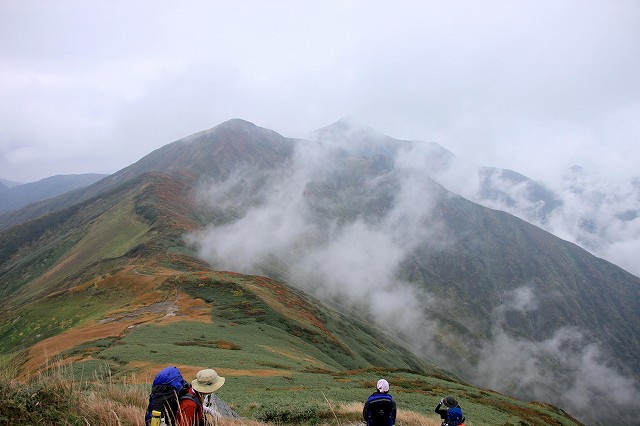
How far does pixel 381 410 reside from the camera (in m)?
10.0

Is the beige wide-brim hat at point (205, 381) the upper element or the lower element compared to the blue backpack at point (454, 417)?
upper

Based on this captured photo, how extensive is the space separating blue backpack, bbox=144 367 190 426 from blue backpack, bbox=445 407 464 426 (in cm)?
832

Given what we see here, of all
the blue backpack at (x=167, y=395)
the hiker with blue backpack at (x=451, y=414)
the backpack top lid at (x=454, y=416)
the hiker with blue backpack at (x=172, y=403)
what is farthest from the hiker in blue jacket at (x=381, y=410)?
the blue backpack at (x=167, y=395)

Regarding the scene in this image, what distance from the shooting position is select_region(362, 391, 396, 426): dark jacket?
10.0 m

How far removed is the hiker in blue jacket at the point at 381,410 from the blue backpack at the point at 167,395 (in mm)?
5182

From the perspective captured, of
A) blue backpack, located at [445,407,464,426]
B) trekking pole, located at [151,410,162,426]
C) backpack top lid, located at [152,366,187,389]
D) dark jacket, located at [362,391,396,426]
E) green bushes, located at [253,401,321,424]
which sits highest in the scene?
backpack top lid, located at [152,366,187,389]

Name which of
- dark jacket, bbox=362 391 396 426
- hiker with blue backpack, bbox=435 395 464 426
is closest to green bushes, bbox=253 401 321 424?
hiker with blue backpack, bbox=435 395 464 426

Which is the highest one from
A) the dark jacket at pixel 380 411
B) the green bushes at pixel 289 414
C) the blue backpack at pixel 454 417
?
the dark jacket at pixel 380 411

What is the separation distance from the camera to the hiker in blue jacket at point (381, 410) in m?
10.0

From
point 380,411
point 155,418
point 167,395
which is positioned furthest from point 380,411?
point 155,418

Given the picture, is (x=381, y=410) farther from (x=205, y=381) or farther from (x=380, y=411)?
(x=205, y=381)

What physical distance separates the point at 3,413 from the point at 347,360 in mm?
54896

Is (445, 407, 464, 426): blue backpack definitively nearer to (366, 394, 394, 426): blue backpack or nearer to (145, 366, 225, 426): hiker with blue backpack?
(366, 394, 394, 426): blue backpack

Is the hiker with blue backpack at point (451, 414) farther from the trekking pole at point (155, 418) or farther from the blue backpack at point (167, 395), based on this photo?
the trekking pole at point (155, 418)
